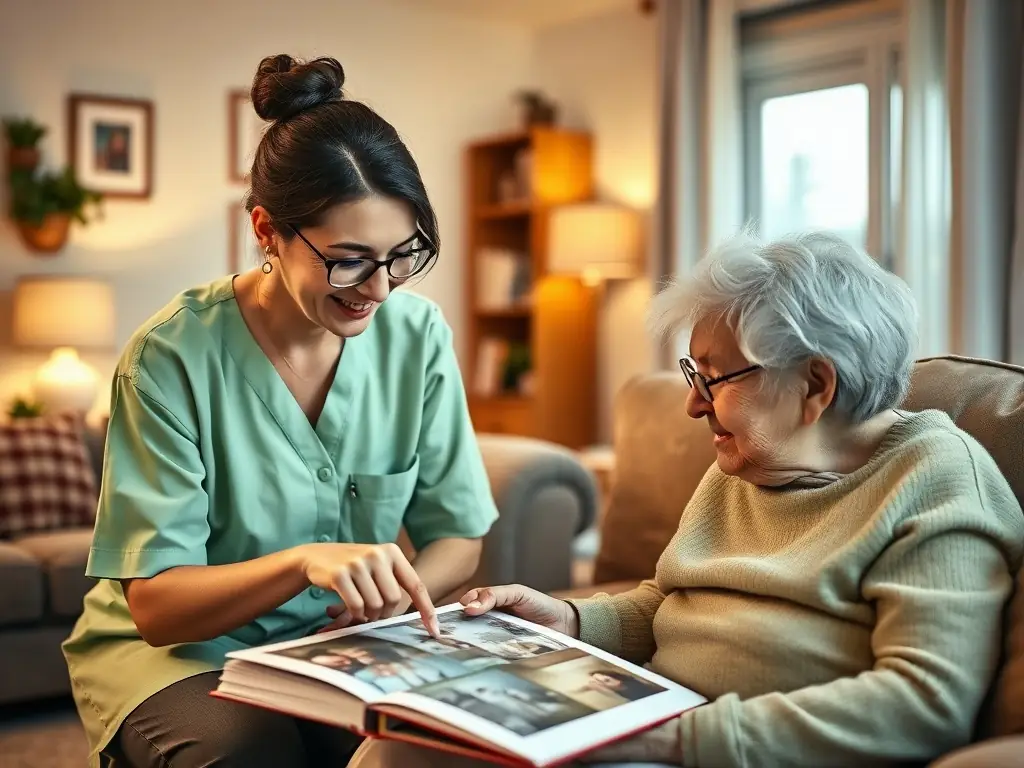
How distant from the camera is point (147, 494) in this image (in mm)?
1529

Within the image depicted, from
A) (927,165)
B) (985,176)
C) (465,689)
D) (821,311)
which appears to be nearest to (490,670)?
(465,689)

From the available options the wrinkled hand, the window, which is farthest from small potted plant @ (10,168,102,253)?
the wrinkled hand

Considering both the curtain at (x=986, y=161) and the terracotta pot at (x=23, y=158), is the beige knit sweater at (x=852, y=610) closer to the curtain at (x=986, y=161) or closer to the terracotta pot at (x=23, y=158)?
the curtain at (x=986, y=161)

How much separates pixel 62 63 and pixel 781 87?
3007mm

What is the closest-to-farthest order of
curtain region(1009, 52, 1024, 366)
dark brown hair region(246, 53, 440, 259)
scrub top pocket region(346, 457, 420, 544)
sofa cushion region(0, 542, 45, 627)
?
1. dark brown hair region(246, 53, 440, 259)
2. scrub top pocket region(346, 457, 420, 544)
3. sofa cushion region(0, 542, 45, 627)
4. curtain region(1009, 52, 1024, 366)

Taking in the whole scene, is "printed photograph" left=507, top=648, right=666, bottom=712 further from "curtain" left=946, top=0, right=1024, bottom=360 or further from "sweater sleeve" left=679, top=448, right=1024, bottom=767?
"curtain" left=946, top=0, right=1024, bottom=360

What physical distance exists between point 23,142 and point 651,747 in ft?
14.3

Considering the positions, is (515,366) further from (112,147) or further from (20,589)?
(20,589)

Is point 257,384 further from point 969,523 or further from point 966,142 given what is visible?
point 966,142

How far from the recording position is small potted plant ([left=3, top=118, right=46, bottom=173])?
4734 mm

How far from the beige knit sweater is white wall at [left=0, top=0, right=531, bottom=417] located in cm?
414

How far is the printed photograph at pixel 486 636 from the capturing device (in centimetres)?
129

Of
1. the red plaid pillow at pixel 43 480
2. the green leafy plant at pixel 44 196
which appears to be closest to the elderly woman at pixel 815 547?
the red plaid pillow at pixel 43 480

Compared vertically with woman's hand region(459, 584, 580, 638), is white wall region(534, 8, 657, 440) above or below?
above
